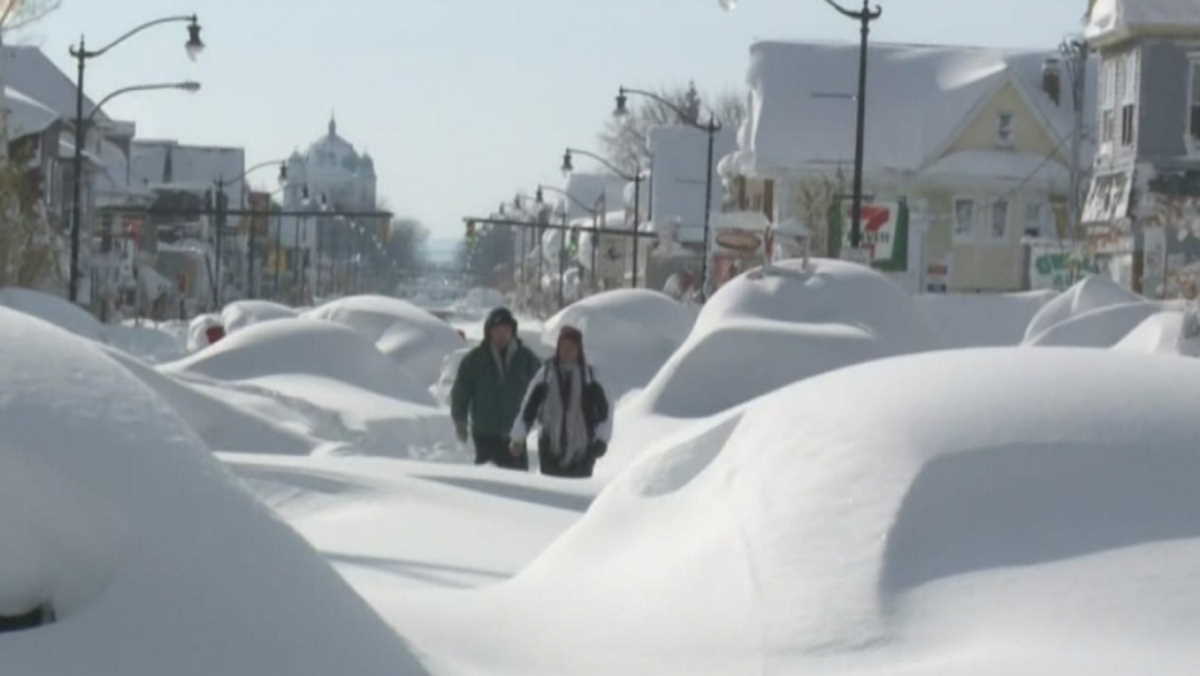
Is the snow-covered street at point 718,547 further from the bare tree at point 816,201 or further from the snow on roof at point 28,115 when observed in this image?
the bare tree at point 816,201

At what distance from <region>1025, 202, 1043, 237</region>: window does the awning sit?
26.0 metres

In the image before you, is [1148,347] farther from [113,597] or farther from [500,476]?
[113,597]

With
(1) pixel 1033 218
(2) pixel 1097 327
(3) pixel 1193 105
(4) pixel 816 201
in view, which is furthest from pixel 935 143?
(2) pixel 1097 327

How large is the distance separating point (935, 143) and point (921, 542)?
7938 cm

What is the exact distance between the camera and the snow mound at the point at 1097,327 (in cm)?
3388

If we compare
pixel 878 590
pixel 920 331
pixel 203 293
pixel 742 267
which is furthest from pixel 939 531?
pixel 203 293

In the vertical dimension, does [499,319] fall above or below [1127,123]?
below

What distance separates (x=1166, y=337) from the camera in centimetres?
2658

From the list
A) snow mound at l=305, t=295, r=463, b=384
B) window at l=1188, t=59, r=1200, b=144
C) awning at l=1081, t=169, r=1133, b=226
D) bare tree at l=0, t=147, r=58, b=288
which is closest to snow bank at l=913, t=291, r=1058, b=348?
awning at l=1081, t=169, r=1133, b=226

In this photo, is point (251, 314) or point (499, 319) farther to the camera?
point (251, 314)

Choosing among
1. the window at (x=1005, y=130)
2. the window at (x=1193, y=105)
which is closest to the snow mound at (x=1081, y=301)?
the window at (x=1193, y=105)

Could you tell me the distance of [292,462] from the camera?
Answer: 16.5 m

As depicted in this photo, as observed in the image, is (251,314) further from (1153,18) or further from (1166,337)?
(1166,337)

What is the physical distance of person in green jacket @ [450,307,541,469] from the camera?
18.7 metres
